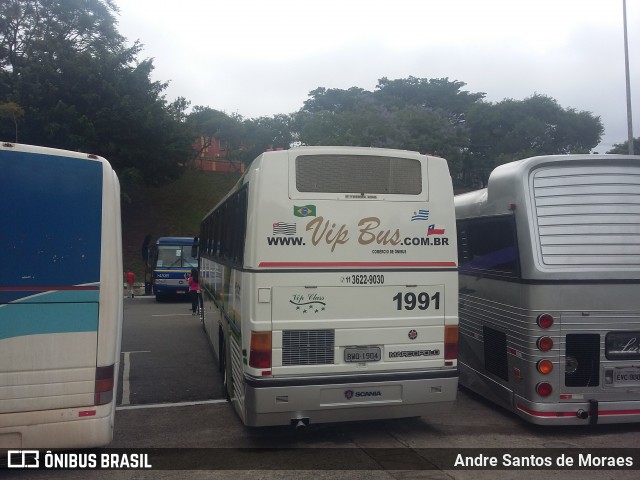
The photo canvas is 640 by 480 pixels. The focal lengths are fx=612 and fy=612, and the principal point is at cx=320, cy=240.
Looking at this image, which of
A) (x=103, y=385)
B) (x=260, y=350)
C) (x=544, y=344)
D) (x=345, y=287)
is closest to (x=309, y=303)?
(x=345, y=287)

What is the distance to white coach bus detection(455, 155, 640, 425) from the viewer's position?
721 cm

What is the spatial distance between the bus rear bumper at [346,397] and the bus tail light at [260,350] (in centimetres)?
18

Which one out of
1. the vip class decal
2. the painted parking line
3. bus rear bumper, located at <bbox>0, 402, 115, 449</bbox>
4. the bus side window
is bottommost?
the painted parking line

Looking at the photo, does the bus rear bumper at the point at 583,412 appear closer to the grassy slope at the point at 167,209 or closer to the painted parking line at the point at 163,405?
the painted parking line at the point at 163,405

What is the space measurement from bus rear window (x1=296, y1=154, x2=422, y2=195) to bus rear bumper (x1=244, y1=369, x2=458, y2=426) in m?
2.09

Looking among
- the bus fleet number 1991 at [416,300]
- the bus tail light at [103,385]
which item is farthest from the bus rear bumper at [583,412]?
the bus tail light at [103,385]

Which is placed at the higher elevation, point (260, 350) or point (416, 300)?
point (416, 300)

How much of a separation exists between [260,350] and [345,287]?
1.16 m

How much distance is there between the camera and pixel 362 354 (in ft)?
22.4

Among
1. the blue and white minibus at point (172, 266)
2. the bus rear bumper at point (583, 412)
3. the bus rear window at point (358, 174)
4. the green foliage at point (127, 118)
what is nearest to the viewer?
the bus rear window at point (358, 174)

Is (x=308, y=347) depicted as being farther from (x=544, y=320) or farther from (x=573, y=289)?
(x=573, y=289)

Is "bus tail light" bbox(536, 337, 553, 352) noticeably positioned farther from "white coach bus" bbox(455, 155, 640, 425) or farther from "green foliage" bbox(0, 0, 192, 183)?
"green foliage" bbox(0, 0, 192, 183)

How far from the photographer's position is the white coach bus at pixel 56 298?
18.0 ft

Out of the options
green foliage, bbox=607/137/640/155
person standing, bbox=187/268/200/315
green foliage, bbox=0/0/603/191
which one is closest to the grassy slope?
green foliage, bbox=0/0/603/191
